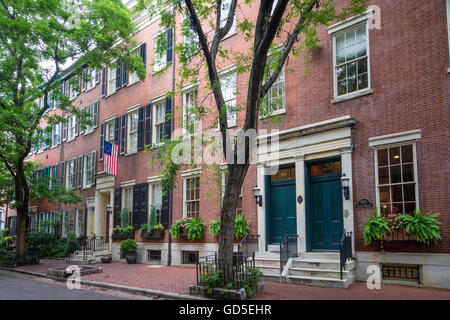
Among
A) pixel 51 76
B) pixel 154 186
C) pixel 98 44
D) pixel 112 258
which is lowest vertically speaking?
pixel 112 258

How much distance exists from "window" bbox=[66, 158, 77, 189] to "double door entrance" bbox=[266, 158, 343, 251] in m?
16.6

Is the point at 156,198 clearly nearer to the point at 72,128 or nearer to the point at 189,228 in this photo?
the point at 189,228

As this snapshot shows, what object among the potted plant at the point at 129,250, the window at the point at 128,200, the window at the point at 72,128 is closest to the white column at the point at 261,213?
the potted plant at the point at 129,250

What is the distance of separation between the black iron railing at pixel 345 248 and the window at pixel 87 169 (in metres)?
17.7

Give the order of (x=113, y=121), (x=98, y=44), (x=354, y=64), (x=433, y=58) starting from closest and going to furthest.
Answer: (x=433, y=58), (x=354, y=64), (x=98, y=44), (x=113, y=121)

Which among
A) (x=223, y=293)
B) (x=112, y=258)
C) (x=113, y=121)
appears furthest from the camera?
(x=113, y=121)

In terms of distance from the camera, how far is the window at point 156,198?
752 inches

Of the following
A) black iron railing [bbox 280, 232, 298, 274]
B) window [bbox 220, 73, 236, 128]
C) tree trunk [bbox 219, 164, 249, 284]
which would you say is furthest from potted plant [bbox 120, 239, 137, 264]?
tree trunk [bbox 219, 164, 249, 284]

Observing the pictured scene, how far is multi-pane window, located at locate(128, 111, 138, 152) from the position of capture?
2159 centimetres

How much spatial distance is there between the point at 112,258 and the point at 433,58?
16.8 metres

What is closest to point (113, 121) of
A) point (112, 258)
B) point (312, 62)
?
point (112, 258)

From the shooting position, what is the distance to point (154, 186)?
65.0 feet
